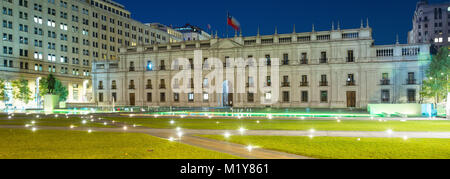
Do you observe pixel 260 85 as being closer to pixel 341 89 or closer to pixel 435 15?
pixel 341 89

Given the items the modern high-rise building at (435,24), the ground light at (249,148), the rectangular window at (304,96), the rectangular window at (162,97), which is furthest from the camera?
the modern high-rise building at (435,24)

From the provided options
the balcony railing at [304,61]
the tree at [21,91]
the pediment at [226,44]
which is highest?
the pediment at [226,44]

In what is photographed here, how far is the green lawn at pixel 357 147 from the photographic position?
981cm

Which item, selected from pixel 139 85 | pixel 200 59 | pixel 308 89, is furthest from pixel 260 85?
pixel 139 85

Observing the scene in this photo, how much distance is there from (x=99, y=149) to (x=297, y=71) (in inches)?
1852

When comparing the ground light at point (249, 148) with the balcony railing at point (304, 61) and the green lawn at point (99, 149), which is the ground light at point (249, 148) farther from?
the balcony railing at point (304, 61)

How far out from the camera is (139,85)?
212 ft

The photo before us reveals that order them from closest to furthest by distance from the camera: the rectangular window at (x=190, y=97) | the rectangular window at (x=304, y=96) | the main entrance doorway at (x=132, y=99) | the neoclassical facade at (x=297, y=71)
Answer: the neoclassical facade at (x=297, y=71), the rectangular window at (x=304, y=96), the rectangular window at (x=190, y=97), the main entrance doorway at (x=132, y=99)

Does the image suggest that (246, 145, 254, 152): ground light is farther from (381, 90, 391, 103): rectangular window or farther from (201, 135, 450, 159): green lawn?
A: (381, 90, 391, 103): rectangular window

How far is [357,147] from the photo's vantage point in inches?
448

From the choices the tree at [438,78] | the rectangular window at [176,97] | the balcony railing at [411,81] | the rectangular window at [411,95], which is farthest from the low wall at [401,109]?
the rectangular window at [176,97]

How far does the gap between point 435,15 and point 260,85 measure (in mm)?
98156

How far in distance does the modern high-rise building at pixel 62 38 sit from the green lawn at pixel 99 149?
52464 mm
